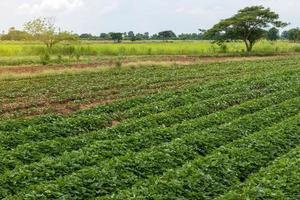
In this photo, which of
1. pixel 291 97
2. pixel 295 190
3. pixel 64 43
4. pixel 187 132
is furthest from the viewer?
pixel 64 43

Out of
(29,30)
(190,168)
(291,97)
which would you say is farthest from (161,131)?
(29,30)

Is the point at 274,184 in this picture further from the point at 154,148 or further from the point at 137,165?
the point at 154,148

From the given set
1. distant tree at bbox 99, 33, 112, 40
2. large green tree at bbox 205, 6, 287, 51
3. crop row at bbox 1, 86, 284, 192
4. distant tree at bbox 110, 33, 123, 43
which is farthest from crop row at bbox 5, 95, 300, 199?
distant tree at bbox 99, 33, 112, 40

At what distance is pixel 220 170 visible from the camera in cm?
977

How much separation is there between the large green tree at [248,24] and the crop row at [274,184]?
4847cm

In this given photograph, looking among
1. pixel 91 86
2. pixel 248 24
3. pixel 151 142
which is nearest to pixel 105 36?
pixel 248 24

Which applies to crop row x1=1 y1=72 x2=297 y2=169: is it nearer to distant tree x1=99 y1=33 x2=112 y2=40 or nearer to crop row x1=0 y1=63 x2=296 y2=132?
crop row x1=0 y1=63 x2=296 y2=132

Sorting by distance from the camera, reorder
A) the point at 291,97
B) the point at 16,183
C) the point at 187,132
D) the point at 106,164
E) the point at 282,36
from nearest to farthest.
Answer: the point at 16,183, the point at 106,164, the point at 187,132, the point at 291,97, the point at 282,36

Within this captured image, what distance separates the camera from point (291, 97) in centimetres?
1969

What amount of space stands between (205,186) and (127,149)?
3.14m

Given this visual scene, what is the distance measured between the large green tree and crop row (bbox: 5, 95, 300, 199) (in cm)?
4487

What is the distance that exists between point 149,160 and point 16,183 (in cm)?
283

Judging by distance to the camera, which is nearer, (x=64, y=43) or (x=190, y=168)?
(x=190, y=168)

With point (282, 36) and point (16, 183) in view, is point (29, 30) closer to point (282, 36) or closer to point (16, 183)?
point (16, 183)
